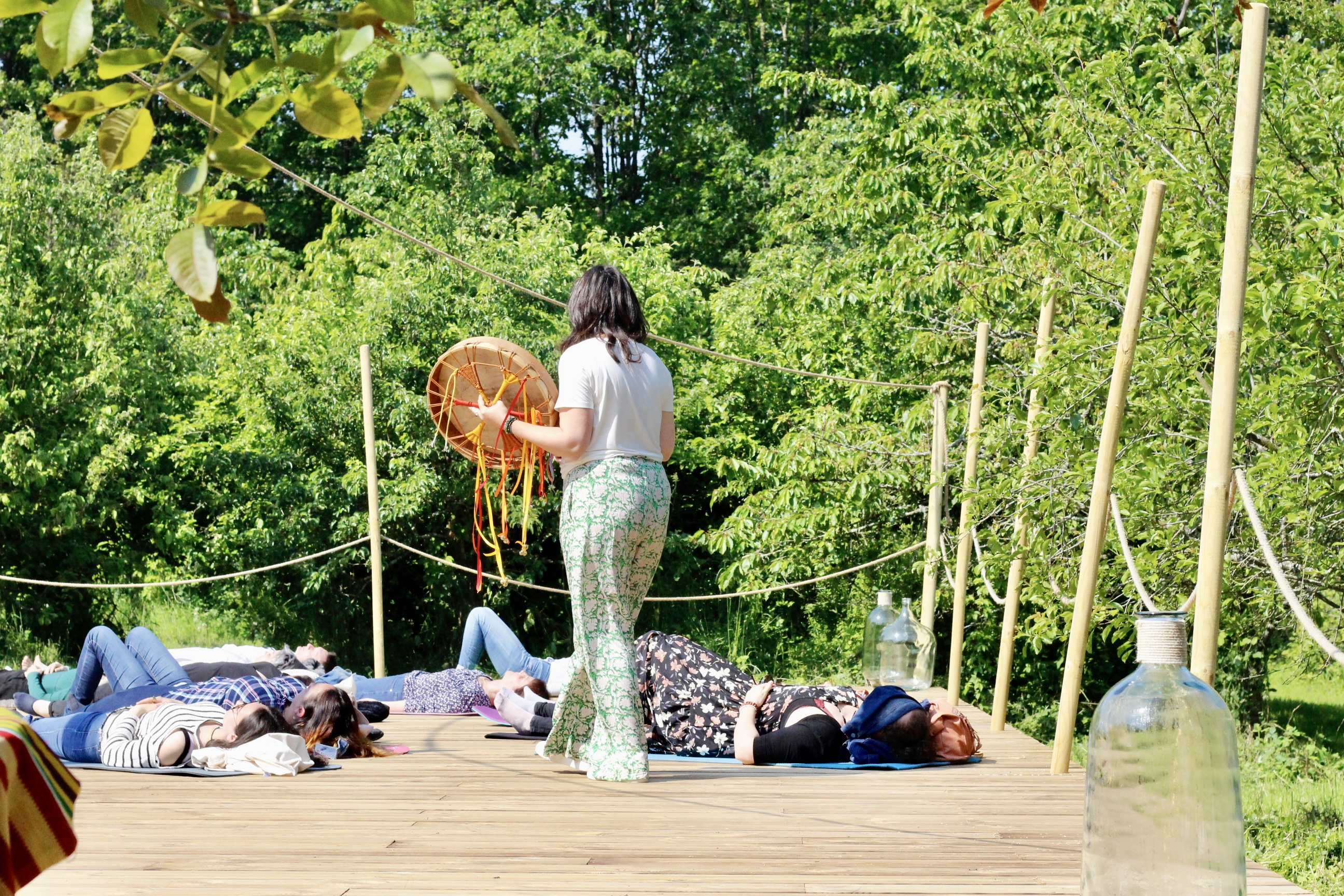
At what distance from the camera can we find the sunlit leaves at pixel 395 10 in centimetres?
100

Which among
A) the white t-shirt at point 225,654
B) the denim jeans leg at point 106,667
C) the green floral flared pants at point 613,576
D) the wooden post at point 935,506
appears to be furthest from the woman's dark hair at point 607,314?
the white t-shirt at point 225,654

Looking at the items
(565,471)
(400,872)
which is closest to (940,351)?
(565,471)

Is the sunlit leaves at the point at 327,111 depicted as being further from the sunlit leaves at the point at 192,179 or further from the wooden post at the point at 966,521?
the wooden post at the point at 966,521

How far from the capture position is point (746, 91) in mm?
17797

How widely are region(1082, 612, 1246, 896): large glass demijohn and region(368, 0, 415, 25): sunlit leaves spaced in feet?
5.38

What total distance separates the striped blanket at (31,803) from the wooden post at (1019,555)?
3075mm

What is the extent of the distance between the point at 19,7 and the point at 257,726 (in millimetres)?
3606

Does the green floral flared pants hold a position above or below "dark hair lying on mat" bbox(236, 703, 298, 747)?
above

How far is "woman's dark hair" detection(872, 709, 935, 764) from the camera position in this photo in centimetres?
437

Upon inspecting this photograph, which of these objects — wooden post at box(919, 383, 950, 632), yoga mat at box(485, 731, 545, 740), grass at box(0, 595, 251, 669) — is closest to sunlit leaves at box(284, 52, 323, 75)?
yoga mat at box(485, 731, 545, 740)

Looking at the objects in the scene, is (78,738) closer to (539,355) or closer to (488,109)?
(488,109)

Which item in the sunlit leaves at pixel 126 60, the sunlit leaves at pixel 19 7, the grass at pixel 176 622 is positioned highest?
the sunlit leaves at pixel 19 7

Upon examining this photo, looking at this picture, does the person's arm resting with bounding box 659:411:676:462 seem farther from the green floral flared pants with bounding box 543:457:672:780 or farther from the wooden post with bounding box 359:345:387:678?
the wooden post with bounding box 359:345:387:678

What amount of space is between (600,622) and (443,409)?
1066 millimetres
